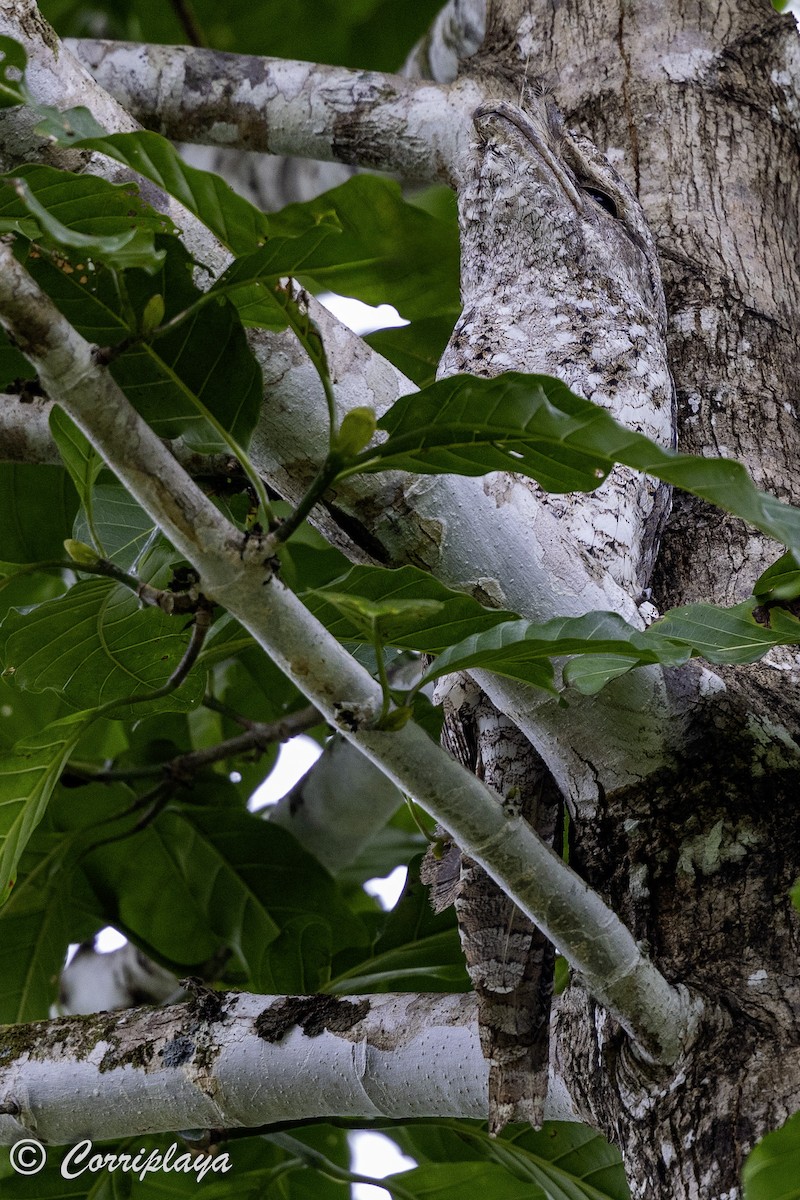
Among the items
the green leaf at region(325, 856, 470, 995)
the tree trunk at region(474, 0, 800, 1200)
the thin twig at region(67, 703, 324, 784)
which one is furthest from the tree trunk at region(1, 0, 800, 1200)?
the thin twig at region(67, 703, 324, 784)

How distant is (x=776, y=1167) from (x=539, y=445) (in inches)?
17.7

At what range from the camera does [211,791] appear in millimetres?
1881

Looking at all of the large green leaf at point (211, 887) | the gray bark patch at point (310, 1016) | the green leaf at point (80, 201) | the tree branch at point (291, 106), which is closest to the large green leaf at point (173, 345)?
the green leaf at point (80, 201)

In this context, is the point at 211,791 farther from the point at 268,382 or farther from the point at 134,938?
the point at 268,382

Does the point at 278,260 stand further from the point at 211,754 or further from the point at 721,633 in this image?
the point at 211,754

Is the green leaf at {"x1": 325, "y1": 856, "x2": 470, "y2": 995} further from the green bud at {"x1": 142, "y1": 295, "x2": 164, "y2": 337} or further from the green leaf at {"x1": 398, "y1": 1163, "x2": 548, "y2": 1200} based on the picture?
the green bud at {"x1": 142, "y1": 295, "x2": 164, "y2": 337}

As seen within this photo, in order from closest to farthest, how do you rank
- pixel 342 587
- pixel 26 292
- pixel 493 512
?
pixel 26 292, pixel 342 587, pixel 493 512

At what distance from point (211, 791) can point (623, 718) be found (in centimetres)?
120

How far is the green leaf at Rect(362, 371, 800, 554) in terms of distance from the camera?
61 cm

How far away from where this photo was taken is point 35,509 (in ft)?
5.67

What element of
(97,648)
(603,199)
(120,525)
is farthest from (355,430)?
(603,199)

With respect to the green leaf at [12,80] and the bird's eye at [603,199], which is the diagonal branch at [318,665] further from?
the bird's eye at [603,199]

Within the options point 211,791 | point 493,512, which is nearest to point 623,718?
point 493,512

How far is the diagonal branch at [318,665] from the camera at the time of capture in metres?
0.58
